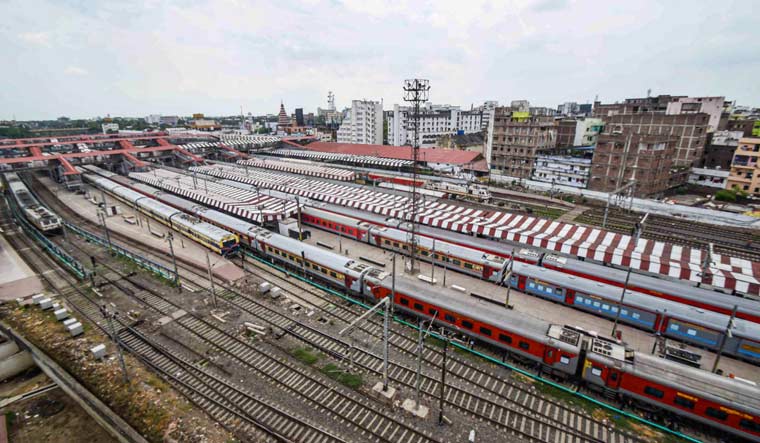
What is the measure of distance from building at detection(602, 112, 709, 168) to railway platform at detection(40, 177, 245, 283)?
78110 mm

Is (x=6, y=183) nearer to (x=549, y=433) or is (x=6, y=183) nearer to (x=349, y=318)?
(x=349, y=318)

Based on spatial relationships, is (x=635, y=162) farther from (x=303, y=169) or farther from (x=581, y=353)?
(x=303, y=169)

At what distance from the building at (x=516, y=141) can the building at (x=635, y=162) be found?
43.8ft

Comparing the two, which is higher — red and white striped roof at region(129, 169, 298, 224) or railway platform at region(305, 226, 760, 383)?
red and white striped roof at region(129, 169, 298, 224)

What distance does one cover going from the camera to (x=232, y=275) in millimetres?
33969

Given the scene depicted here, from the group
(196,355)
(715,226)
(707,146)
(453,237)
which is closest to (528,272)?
(453,237)

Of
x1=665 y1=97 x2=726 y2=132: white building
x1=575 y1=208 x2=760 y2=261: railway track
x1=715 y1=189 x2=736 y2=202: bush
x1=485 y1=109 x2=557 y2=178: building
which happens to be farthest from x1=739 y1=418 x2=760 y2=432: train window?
x1=665 y1=97 x2=726 y2=132: white building

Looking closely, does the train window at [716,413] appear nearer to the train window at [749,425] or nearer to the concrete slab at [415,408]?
the train window at [749,425]

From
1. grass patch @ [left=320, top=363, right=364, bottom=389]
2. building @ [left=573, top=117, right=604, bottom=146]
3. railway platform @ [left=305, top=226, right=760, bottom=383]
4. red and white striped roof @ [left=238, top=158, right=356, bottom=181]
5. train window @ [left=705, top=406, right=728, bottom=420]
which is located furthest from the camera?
building @ [left=573, top=117, right=604, bottom=146]

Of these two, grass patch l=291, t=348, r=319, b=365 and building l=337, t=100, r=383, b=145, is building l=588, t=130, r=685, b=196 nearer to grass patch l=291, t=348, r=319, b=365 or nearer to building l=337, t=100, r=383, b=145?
grass patch l=291, t=348, r=319, b=365

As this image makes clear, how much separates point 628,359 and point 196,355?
26.5 meters

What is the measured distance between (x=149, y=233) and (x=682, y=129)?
325ft

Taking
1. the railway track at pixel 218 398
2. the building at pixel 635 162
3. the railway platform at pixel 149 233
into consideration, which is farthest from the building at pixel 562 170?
the railway track at pixel 218 398

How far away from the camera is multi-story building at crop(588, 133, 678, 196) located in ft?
188
